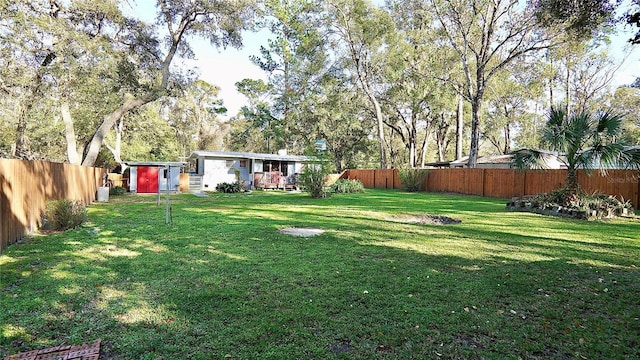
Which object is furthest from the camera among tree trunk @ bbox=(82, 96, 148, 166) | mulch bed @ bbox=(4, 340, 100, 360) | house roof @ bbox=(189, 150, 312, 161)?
house roof @ bbox=(189, 150, 312, 161)

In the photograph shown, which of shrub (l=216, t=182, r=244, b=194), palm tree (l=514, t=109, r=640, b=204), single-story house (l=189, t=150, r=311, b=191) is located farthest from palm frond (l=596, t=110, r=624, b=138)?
shrub (l=216, t=182, r=244, b=194)

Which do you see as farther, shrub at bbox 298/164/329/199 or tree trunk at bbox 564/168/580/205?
shrub at bbox 298/164/329/199

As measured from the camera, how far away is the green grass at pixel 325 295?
2.54 m

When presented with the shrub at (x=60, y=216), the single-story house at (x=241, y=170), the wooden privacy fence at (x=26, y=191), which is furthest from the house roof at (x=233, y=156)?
the shrub at (x=60, y=216)

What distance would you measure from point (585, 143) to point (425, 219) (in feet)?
16.5

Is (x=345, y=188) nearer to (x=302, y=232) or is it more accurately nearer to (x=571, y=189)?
(x=571, y=189)

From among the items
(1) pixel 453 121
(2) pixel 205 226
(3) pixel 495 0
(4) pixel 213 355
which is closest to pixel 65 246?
(2) pixel 205 226

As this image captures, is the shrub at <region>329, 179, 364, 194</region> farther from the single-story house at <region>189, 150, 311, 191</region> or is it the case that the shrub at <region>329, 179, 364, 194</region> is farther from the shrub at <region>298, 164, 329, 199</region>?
Answer: the shrub at <region>298, 164, 329, 199</region>

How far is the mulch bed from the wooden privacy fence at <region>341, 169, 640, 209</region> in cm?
1323

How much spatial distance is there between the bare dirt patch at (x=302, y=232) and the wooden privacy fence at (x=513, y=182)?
9.53 m

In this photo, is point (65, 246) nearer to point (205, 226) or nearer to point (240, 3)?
point (205, 226)

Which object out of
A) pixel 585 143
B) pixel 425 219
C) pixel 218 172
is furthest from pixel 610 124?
pixel 218 172

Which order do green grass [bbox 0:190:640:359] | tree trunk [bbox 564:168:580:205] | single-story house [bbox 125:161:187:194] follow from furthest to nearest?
single-story house [bbox 125:161:187:194]
tree trunk [bbox 564:168:580:205]
green grass [bbox 0:190:640:359]

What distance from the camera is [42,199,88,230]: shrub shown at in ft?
23.0
